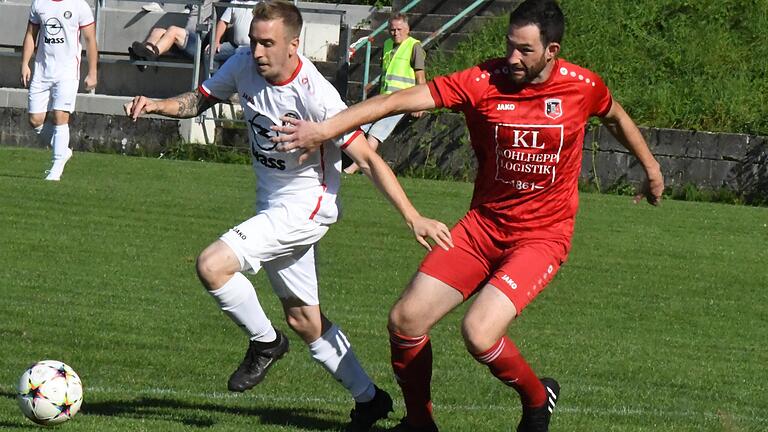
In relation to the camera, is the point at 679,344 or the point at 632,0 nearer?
the point at 679,344

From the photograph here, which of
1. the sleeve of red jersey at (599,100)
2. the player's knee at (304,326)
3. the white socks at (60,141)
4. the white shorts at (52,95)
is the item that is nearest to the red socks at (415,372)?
the player's knee at (304,326)

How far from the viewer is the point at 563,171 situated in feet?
21.4

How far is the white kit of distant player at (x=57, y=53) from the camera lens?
15.5m

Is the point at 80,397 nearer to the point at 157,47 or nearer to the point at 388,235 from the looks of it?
the point at 388,235

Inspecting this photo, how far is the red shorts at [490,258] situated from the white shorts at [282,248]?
0.70 meters

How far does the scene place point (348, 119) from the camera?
615 centimetres

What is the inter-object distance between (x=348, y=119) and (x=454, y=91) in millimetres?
543

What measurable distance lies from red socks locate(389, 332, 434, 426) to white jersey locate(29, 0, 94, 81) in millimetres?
10023

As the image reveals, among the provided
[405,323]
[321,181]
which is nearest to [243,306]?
[321,181]

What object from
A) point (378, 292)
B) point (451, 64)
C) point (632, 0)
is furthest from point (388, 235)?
point (632, 0)

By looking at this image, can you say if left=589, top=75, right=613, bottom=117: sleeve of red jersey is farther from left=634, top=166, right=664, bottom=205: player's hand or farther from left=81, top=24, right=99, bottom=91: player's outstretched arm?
left=81, top=24, right=99, bottom=91: player's outstretched arm

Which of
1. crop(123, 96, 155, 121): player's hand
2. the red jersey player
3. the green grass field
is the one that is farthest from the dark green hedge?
crop(123, 96, 155, 121): player's hand

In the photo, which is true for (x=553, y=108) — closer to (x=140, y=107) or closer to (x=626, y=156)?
(x=140, y=107)

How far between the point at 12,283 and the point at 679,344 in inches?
186
